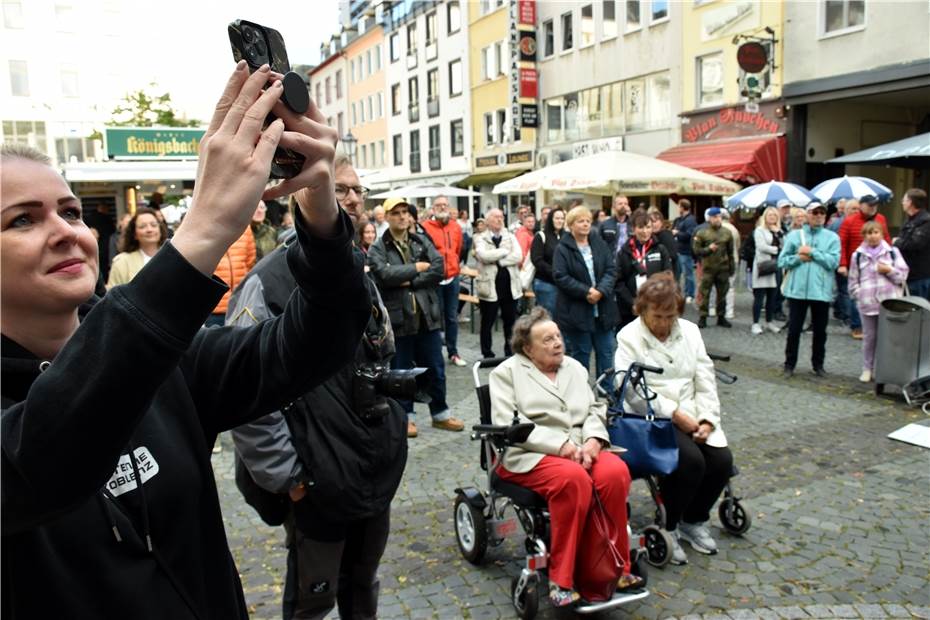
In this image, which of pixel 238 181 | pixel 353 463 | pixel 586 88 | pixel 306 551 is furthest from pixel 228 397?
pixel 586 88

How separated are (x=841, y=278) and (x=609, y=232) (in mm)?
4528

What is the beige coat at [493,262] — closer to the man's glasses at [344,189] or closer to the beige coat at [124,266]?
the beige coat at [124,266]

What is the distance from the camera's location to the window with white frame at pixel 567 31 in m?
29.3

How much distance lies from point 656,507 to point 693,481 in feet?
1.28

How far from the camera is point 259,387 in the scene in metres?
1.59

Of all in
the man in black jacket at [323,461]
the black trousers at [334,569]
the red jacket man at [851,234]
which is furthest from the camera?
the red jacket man at [851,234]

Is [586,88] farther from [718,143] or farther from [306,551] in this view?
[306,551]

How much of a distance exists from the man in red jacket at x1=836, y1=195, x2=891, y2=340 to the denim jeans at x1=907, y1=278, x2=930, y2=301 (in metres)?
0.99

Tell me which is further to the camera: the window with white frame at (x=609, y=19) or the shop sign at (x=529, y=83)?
the shop sign at (x=529, y=83)

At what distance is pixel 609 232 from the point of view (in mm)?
10375

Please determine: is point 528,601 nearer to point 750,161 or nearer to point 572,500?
point 572,500

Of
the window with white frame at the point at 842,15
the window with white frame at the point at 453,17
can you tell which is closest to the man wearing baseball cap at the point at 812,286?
the window with white frame at the point at 842,15

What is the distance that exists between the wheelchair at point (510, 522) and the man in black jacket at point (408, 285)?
2.03 metres

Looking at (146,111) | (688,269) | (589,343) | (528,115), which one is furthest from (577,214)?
(528,115)
